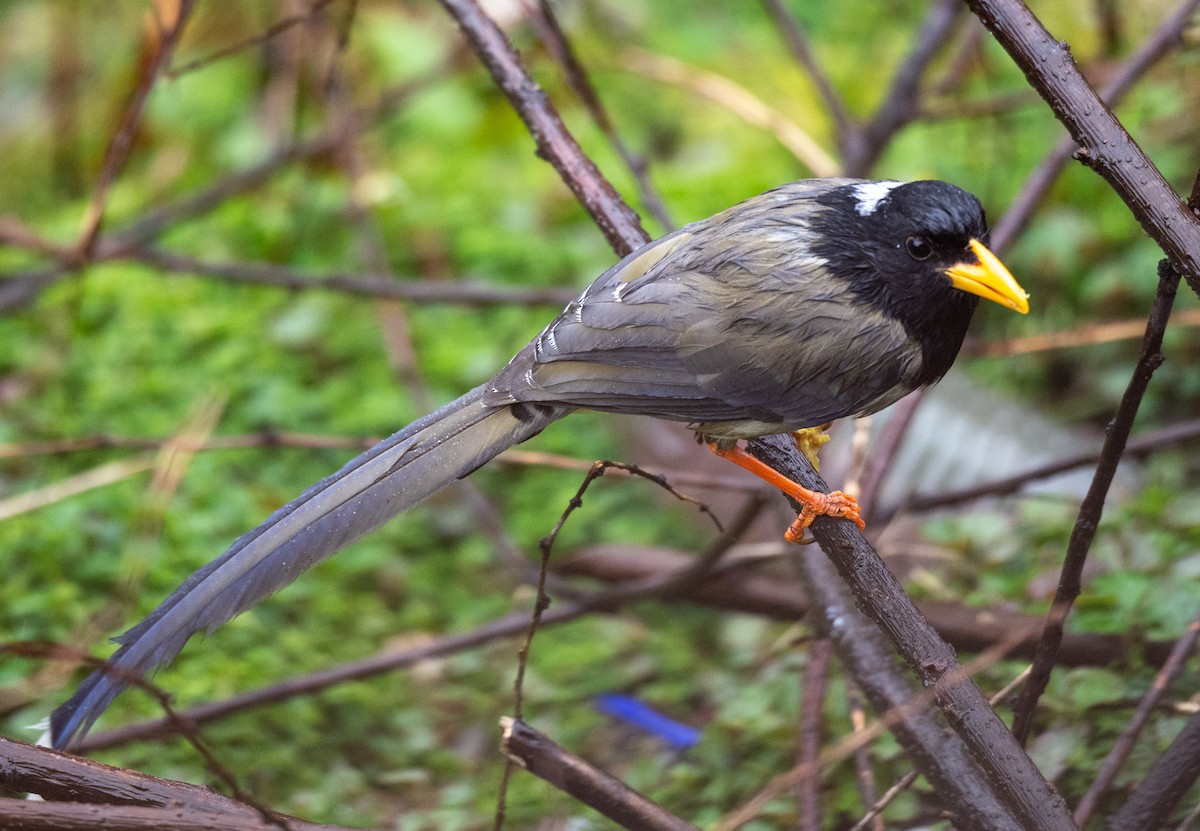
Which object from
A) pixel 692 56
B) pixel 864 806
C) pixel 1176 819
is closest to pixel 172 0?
pixel 692 56

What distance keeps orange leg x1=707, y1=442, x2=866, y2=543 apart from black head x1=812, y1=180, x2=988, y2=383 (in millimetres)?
355

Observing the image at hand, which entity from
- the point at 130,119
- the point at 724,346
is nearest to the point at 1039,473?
the point at 724,346

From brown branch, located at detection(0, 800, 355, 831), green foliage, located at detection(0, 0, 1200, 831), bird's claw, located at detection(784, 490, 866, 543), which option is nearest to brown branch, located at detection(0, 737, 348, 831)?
brown branch, located at detection(0, 800, 355, 831)

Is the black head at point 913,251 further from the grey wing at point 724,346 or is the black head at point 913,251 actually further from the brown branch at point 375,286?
the brown branch at point 375,286

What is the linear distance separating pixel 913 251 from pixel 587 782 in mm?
1229

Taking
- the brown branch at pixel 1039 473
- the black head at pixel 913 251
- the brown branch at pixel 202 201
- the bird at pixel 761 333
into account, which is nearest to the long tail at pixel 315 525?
the bird at pixel 761 333

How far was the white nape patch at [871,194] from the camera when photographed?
2602 mm

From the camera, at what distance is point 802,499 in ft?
8.30

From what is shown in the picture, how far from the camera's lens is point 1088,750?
8.73 ft

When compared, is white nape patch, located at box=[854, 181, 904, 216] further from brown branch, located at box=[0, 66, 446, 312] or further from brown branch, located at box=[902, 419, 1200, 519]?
brown branch, located at box=[0, 66, 446, 312]

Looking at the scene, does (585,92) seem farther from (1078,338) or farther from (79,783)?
(79,783)

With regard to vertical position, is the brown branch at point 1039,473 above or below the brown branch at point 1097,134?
above

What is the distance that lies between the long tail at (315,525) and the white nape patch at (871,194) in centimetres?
76

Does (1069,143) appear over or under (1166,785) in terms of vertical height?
over
